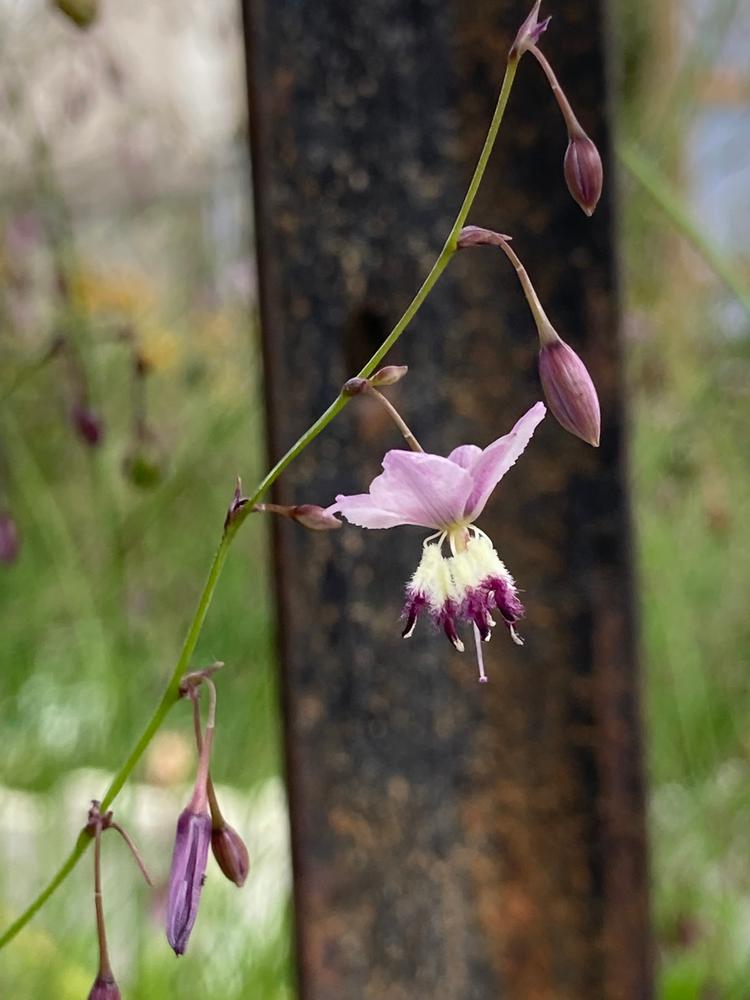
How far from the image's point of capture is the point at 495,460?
0.42 meters

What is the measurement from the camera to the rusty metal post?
67 cm

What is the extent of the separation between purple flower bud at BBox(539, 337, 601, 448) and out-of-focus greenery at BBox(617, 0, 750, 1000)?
23.4 inches

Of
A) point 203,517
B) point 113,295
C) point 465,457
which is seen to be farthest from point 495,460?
point 113,295

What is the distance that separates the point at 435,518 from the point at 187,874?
0.52ft

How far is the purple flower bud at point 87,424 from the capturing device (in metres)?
0.76

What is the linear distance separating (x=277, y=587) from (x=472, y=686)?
0.46 feet

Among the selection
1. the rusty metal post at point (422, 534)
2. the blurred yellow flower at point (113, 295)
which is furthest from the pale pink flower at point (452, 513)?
the blurred yellow flower at point (113, 295)

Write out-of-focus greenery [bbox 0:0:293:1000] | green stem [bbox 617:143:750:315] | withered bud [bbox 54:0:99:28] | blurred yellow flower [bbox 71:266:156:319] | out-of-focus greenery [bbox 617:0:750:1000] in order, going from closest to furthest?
withered bud [bbox 54:0:99:28], green stem [bbox 617:143:750:315], out-of-focus greenery [bbox 0:0:293:1000], out-of-focus greenery [bbox 617:0:750:1000], blurred yellow flower [bbox 71:266:156:319]

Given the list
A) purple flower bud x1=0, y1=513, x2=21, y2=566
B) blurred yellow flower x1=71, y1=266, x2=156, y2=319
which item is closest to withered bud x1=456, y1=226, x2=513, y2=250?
purple flower bud x1=0, y1=513, x2=21, y2=566

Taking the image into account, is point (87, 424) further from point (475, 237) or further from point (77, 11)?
point (475, 237)

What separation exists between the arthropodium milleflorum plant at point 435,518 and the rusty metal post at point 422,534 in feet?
0.79

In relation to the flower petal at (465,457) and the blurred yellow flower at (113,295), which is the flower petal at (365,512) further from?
the blurred yellow flower at (113,295)

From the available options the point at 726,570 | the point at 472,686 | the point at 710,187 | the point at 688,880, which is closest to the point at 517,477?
the point at 472,686

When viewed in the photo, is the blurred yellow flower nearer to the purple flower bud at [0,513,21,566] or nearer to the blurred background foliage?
the blurred background foliage
